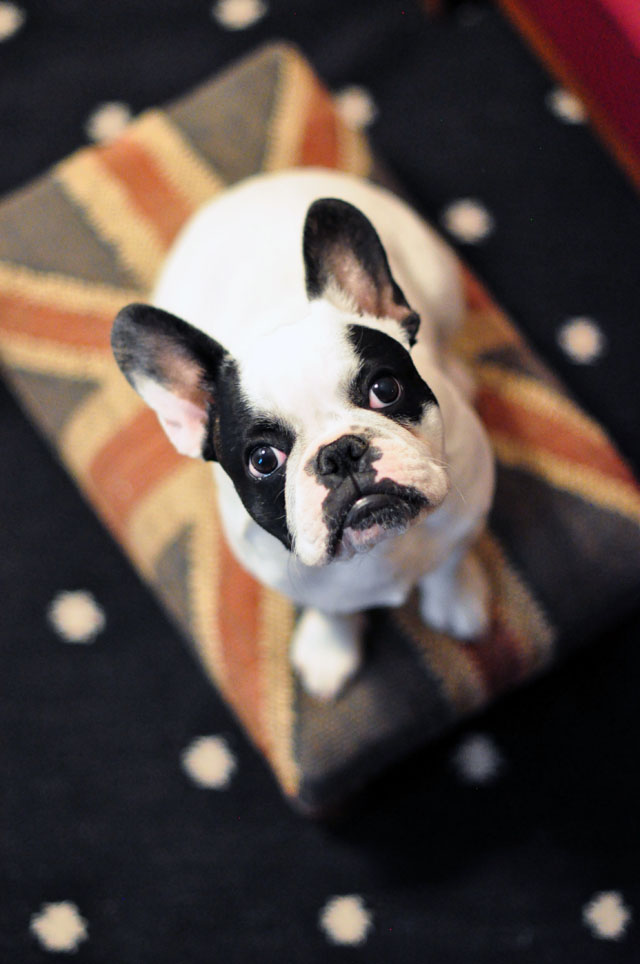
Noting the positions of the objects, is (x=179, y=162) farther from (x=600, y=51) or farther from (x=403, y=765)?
(x=403, y=765)

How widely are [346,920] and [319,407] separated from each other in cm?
102

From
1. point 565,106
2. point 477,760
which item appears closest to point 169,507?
point 477,760

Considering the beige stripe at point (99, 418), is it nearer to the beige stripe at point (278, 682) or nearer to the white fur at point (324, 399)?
the white fur at point (324, 399)

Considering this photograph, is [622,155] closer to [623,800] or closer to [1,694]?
[623,800]

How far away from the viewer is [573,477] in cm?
141

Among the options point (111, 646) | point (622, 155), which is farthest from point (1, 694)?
point (622, 155)

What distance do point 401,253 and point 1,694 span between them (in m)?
1.12

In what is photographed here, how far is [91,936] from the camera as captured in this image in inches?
60.6

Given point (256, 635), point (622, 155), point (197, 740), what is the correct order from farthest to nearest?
point (622, 155)
point (197, 740)
point (256, 635)

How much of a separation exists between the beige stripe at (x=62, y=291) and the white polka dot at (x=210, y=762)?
801mm

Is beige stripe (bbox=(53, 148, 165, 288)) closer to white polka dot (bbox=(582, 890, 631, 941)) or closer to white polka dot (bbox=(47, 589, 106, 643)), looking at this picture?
white polka dot (bbox=(47, 589, 106, 643))

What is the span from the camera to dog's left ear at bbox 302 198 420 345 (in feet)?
3.11

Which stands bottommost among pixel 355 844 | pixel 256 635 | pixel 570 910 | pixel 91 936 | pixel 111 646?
pixel 570 910

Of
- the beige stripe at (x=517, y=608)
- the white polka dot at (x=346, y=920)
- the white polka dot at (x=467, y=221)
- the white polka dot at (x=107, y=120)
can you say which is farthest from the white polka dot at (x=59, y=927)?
the white polka dot at (x=107, y=120)
